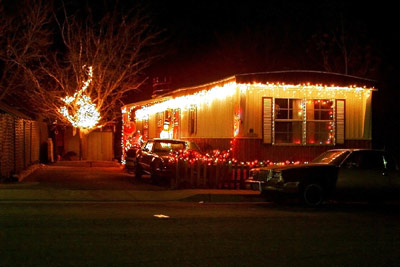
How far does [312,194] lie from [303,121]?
5.66 meters

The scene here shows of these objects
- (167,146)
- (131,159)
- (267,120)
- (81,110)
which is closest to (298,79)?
(267,120)

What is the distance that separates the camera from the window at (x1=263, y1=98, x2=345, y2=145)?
1964 centimetres

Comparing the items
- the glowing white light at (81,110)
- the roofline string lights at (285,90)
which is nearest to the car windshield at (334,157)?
the roofline string lights at (285,90)

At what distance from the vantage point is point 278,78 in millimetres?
19203

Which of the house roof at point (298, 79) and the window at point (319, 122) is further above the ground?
the house roof at point (298, 79)

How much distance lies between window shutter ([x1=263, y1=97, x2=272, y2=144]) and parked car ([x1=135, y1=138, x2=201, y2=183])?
2.46 meters

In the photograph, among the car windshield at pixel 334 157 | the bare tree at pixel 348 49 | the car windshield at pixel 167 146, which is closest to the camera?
the car windshield at pixel 334 157

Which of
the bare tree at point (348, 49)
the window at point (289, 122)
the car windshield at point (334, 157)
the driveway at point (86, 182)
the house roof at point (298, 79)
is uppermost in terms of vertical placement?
the bare tree at point (348, 49)

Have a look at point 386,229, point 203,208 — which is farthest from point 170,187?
point 386,229

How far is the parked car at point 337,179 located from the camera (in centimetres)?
1471

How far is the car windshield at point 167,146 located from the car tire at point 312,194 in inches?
253

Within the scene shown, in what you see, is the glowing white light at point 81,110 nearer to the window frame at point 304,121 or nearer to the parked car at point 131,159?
the parked car at point 131,159

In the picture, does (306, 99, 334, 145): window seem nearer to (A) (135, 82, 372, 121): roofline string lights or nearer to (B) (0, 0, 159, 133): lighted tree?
(A) (135, 82, 372, 121): roofline string lights

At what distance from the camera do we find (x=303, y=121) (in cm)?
2008
